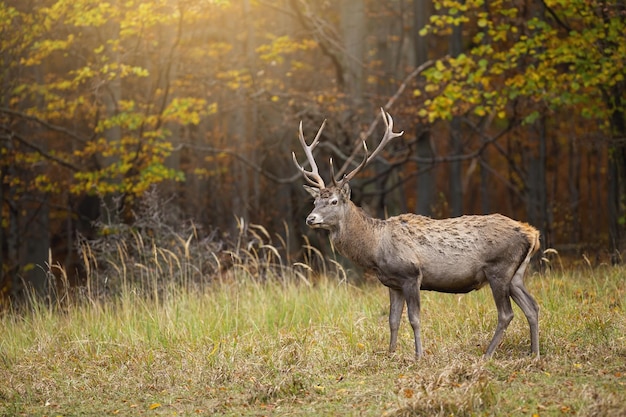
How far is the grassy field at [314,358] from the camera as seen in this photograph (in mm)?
6332

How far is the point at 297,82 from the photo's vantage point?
23219 mm

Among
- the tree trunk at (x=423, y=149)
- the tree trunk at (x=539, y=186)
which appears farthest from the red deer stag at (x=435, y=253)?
the tree trunk at (x=423, y=149)

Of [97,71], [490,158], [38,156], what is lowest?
[490,158]

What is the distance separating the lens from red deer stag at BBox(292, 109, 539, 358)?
7.60 m

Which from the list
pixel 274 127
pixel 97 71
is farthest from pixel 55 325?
pixel 274 127

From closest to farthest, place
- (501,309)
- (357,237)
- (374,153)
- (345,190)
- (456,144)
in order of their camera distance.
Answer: (501,309)
(357,237)
(345,190)
(374,153)
(456,144)

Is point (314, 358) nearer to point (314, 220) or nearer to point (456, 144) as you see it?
point (314, 220)

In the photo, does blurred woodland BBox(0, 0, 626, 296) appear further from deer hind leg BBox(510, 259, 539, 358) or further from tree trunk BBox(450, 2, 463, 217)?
deer hind leg BBox(510, 259, 539, 358)

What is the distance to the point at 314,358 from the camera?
7609 mm

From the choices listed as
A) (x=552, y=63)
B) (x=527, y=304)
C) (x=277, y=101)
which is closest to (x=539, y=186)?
(x=552, y=63)

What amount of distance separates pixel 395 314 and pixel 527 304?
3.86 feet

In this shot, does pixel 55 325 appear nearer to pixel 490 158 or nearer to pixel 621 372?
pixel 621 372

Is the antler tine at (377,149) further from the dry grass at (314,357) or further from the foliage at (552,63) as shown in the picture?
the foliage at (552,63)

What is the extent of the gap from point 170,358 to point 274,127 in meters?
12.2
